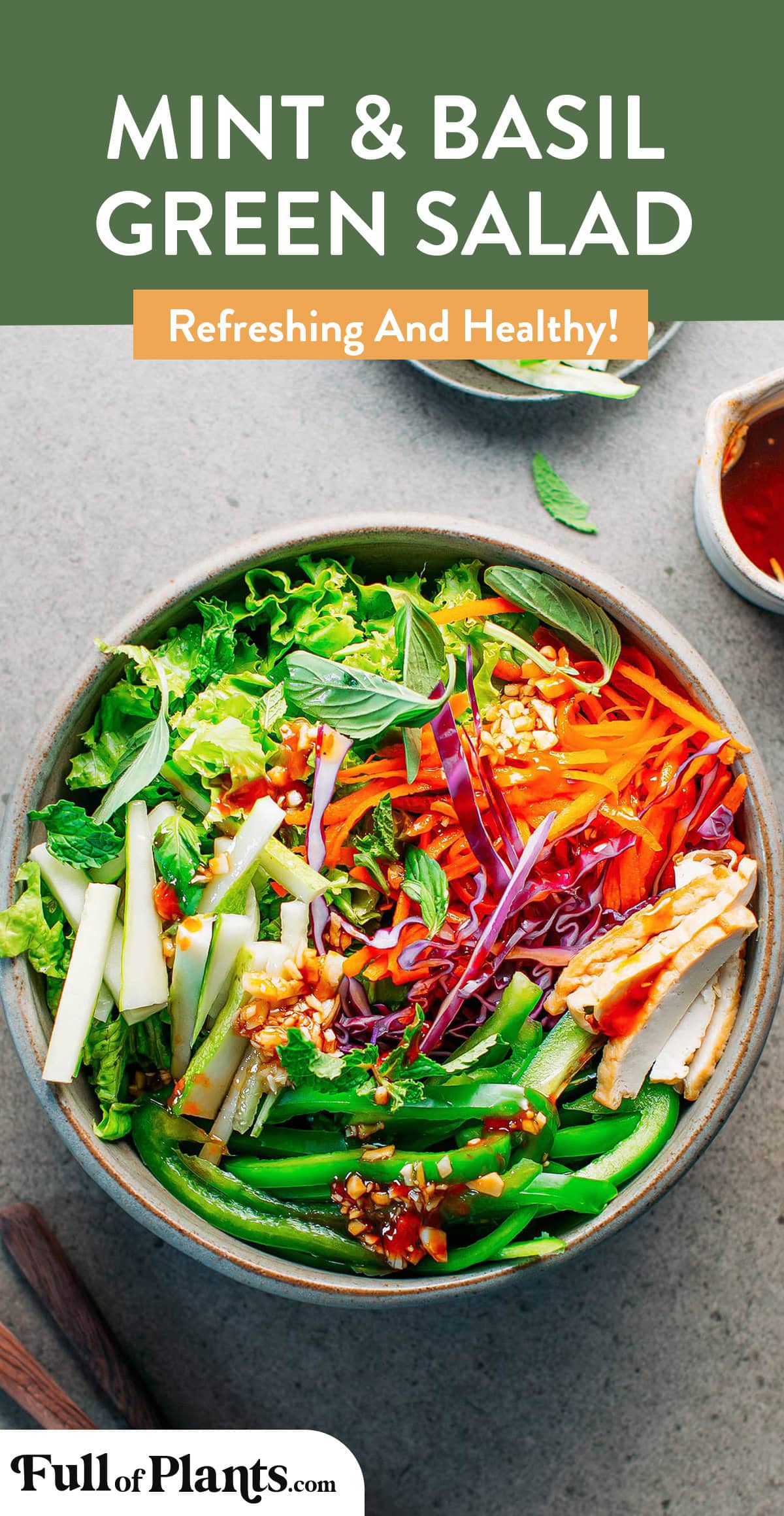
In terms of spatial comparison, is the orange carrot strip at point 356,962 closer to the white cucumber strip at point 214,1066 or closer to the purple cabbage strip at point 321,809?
the purple cabbage strip at point 321,809

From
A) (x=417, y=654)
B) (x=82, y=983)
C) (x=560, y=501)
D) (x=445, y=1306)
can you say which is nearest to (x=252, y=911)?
(x=82, y=983)

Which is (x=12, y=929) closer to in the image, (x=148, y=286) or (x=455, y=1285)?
(x=455, y=1285)

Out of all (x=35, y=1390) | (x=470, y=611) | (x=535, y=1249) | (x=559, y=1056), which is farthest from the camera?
(x=35, y=1390)

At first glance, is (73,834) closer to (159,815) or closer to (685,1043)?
(159,815)

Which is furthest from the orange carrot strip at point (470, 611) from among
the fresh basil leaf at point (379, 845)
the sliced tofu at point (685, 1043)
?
the sliced tofu at point (685, 1043)

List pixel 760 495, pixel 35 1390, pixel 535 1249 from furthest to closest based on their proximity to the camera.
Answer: pixel 760 495, pixel 35 1390, pixel 535 1249

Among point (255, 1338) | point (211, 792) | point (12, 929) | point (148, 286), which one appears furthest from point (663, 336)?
point (255, 1338)

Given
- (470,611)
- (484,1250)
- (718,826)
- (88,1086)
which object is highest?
(470,611)

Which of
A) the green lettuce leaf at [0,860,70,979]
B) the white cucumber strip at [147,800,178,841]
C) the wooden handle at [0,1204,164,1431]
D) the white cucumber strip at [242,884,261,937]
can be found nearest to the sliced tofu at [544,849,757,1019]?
the white cucumber strip at [242,884,261,937]
